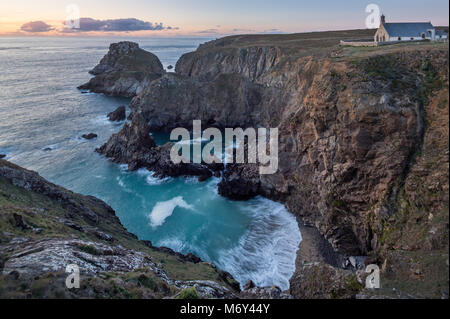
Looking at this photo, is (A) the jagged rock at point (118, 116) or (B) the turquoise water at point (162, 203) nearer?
(B) the turquoise water at point (162, 203)

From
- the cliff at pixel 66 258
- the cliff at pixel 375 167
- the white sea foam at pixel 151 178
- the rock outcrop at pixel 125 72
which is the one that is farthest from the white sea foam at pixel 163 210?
the rock outcrop at pixel 125 72

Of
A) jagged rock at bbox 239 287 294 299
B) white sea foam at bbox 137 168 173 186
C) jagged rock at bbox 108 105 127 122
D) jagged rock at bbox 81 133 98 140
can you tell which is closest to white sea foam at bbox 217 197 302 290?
jagged rock at bbox 239 287 294 299

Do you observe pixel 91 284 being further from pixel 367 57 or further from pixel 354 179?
pixel 367 57

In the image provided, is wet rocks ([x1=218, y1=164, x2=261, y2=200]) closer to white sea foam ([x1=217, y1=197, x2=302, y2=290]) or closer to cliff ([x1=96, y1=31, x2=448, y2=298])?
cliff ([x1=96, y1=31, x2=448, y2=298])

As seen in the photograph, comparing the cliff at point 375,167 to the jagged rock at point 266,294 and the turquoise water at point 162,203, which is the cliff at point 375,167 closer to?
the jagged rock at point 266,294

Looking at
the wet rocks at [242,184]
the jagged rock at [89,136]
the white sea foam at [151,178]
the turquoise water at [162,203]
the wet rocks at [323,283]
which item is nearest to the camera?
the wet rocks at [323,283]

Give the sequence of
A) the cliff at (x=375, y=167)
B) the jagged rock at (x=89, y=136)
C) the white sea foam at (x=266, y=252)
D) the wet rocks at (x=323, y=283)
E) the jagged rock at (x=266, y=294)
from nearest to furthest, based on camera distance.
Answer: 1. the wet rocks at (x=323, y=283)
2. the jagged rock at (x=266, y=294)
3. the cliff at (x=375, y=167)
4. the white sea foam at (x=266, y=252)
5. the jagged rock at (x=89, y=136)
